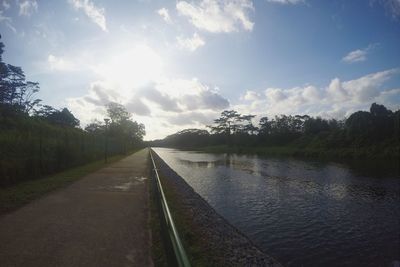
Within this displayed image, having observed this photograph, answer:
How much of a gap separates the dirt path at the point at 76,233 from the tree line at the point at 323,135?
4148cm

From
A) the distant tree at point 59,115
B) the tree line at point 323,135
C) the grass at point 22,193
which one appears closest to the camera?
the grass at point 22,193

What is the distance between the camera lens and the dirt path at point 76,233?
496 cm

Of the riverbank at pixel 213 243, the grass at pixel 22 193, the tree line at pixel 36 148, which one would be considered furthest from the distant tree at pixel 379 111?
the grass at pixel 22 193

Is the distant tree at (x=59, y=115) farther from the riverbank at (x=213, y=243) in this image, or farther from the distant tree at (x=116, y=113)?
the riverbank at (x=213, y=243)

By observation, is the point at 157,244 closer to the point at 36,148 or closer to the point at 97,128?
the point at 36,148

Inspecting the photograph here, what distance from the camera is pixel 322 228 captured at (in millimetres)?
10086

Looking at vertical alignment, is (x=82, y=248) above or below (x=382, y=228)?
above

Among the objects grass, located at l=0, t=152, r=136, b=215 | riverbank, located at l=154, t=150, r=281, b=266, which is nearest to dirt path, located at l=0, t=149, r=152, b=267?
grass, located at l=0, t=152, r=136, b=215

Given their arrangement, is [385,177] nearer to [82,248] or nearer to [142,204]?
[142,204]

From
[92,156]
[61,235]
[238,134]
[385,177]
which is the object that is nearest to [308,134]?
[238,134]

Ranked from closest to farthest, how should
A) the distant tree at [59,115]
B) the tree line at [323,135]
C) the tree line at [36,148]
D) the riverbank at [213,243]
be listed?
the riverbank at [213,243] → the tree line at [36,148] → the tree line at [323,135] → the distant tree at [59,115]

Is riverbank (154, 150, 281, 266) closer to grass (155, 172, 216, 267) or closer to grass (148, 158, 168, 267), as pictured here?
grass (155, 172, 216, 267)

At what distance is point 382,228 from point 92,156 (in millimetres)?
26230

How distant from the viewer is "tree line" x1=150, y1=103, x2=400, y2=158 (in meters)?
45.2
